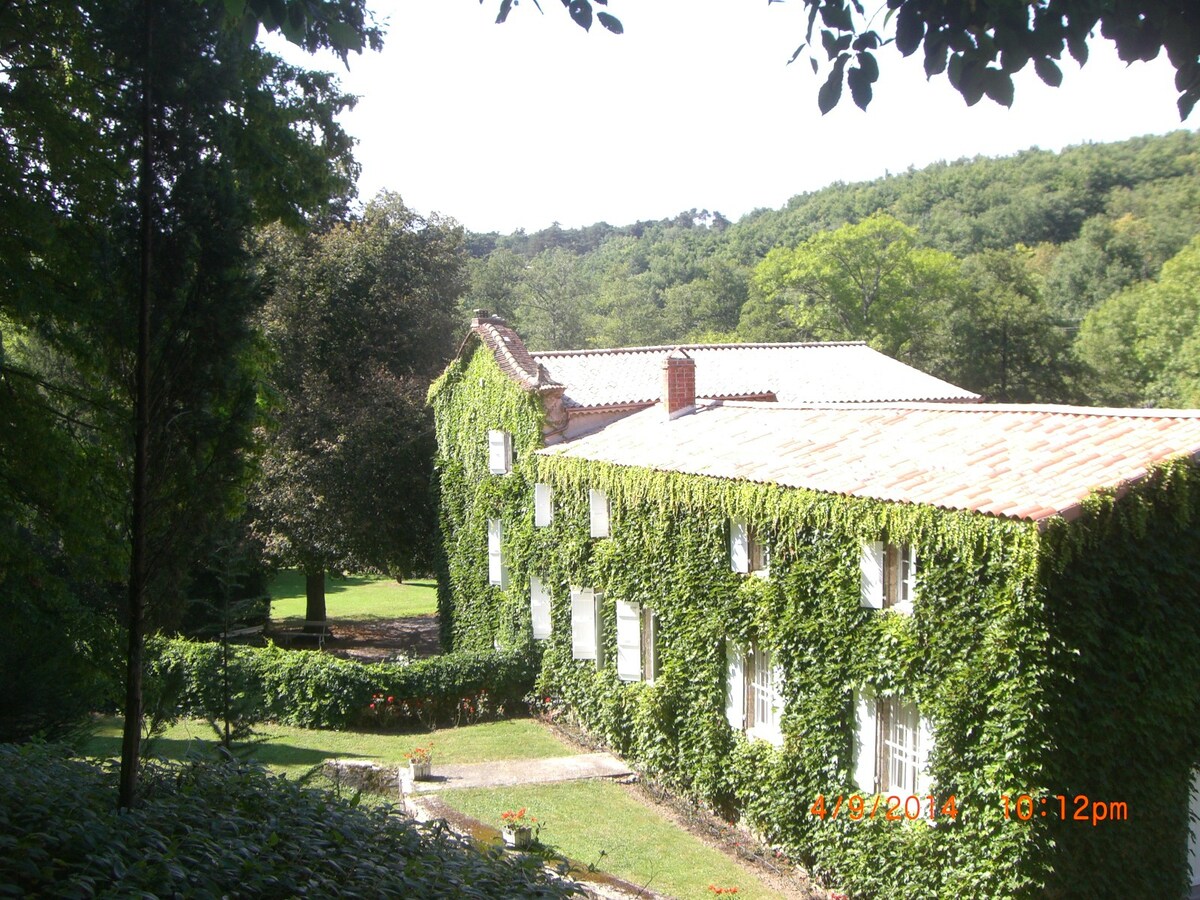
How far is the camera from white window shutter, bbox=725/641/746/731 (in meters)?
15.2

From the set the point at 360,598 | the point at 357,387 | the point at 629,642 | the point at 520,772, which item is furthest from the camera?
the point at 360,598

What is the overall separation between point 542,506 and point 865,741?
34.7 feet

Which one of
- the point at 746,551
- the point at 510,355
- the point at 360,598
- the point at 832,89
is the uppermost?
the point at 832,89

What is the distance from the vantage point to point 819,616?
13.3m

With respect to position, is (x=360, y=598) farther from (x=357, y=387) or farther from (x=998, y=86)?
(x=998, y=86)

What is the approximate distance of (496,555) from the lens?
2444 centimetres

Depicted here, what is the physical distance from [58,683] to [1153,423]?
40.9ft

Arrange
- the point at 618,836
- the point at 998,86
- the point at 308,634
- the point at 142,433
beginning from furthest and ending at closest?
Answer: the point at 308,634 < the point at 618,836 < the point at 142,433 < the point at 998,86

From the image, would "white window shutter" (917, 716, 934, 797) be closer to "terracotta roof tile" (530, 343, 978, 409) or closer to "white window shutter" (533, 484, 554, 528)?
"white window shutter" (533, 484, 554, 528)

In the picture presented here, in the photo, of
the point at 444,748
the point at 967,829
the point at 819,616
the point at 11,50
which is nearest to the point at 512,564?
the point at 444,748

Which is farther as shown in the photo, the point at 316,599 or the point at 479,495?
the point at 316,599

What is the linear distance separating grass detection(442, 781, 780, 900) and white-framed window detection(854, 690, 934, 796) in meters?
2.05

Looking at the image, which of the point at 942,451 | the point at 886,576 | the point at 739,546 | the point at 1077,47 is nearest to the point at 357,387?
the point at 739,546

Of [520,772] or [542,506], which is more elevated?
[542,506]
